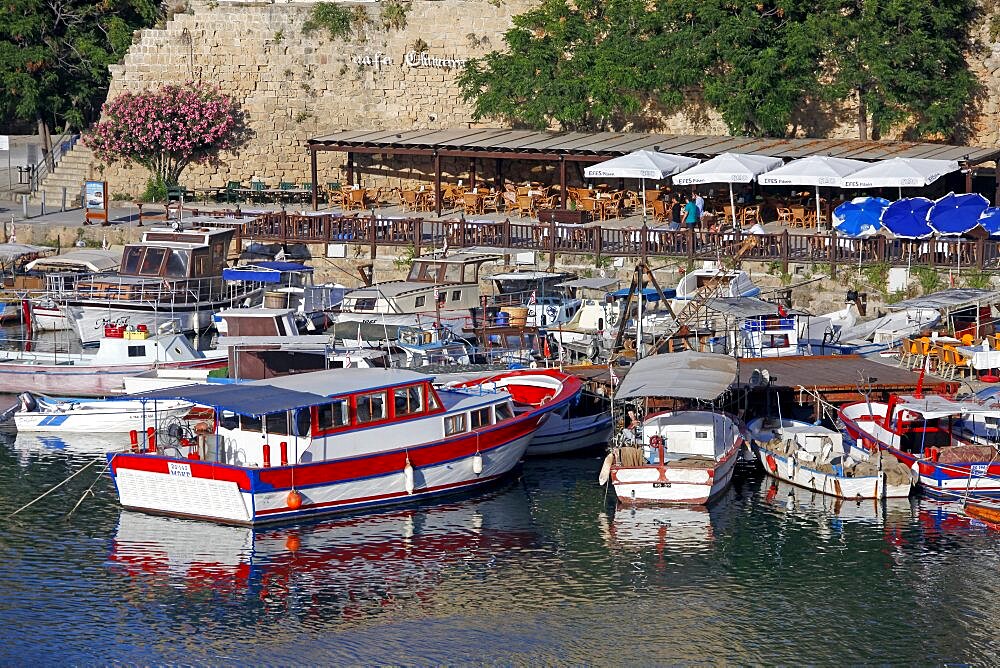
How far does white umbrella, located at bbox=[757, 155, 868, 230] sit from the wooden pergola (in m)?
1.12

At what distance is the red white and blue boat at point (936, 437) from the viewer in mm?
27281

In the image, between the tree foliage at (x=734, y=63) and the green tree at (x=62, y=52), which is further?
the green tree at (x=62, y=52)

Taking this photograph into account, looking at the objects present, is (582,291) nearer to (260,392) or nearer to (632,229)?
(632,229)

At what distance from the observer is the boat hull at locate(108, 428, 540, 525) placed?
26.5 m

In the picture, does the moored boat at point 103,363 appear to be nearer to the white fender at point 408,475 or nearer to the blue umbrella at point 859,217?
the white fender at point 408,475

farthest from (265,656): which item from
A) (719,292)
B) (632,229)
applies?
(632,229)

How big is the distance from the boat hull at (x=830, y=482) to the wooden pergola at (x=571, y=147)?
1348cm

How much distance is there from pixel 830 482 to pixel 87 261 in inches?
764

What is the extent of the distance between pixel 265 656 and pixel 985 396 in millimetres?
13024

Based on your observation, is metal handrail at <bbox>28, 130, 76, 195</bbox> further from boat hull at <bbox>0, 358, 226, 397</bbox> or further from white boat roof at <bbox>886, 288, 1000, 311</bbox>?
white boat roof at <bbox>886, 288, 1000, 311</bbox>

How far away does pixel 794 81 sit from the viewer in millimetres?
44375

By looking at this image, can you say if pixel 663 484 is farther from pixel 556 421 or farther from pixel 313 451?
pixel 313 451

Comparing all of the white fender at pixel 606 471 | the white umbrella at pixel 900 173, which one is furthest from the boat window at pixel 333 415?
the white umbrella at pixel 900 173

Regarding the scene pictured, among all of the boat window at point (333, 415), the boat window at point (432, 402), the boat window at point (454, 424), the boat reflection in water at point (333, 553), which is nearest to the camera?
the boat reflection in water at point (333, 553)
